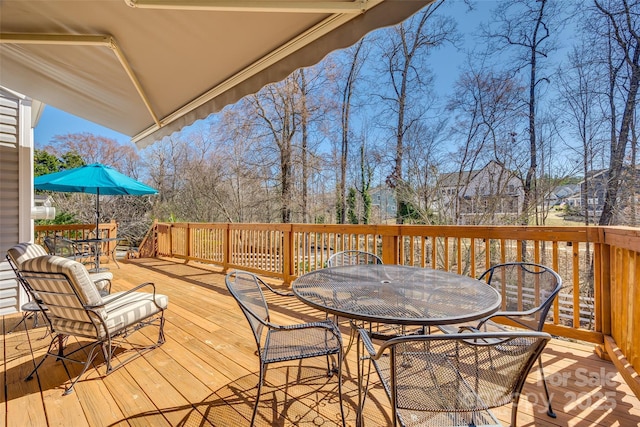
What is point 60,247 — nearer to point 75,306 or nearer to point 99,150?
point 75,306

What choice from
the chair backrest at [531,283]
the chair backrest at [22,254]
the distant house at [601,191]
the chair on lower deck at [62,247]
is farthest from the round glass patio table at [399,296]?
the distant house at [601,191]

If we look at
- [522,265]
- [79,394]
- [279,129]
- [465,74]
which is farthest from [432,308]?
[279,129]

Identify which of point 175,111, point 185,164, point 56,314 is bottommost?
point 56,314

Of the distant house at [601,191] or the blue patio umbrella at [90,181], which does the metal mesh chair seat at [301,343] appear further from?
the distant house at [601,191]

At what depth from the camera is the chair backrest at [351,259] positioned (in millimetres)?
3018

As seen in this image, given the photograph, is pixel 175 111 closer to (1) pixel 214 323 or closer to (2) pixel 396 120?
(1) pixel 214 323

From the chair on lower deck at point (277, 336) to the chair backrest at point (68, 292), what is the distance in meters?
1.12

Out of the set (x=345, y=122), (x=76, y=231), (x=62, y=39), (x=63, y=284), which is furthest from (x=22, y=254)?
(x=345, y=122)

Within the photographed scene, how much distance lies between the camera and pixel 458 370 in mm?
1094

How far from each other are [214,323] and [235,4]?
303cm

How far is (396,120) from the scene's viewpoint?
32.1 feet

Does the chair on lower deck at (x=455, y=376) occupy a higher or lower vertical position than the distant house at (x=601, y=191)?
lower

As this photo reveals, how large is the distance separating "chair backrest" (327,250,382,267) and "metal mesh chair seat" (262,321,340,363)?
1084 mm

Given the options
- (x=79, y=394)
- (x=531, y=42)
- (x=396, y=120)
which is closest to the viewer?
(x=79, y=394)
